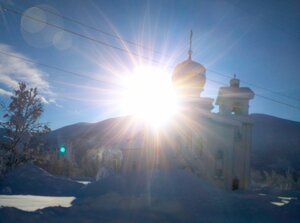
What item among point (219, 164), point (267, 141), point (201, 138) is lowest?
point (219, 164)

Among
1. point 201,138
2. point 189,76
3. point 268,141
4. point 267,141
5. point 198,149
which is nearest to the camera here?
point 198,149

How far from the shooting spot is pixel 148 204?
14883 mm

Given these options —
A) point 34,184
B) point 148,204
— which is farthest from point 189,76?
point 148,204

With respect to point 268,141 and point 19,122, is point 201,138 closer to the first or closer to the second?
point 19,122

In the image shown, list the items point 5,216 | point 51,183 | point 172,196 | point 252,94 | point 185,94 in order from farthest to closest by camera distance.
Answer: point 252,94 < point 185,94 < point 51,183 < point 172,196 < point 5,216

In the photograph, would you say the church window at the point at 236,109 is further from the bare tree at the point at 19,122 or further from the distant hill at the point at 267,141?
the distant hill at the point at 267,141

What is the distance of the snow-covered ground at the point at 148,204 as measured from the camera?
11.4 m

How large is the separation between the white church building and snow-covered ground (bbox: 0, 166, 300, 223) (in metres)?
4.23

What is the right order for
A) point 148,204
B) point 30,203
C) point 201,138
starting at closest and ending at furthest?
point 148,204, point 30,203, point 201,138

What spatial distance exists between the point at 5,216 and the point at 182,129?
17.8 m

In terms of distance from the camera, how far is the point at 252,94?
29734 millimetres

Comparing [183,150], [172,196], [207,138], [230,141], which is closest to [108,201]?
[172,196]

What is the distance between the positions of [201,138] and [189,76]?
14.9ft

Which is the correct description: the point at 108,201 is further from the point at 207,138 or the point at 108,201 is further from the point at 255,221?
the point at 207,138
